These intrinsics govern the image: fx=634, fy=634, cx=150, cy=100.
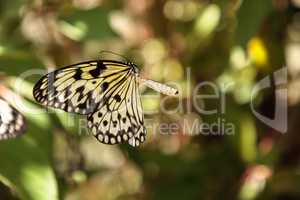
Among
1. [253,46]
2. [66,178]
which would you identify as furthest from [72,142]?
[253,46]

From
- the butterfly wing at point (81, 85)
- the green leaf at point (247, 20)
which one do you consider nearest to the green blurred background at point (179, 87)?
the green leaf at point (247, 20)

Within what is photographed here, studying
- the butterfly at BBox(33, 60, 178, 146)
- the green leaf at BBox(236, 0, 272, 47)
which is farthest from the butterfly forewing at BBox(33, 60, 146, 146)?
the green leaf at BBox(236, 0, 272, 47)

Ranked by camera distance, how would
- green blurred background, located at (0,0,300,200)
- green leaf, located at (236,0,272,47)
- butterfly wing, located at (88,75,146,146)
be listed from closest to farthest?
1. butterfly wing, located at (88,75,146,146)
2. green leaf, located at (236,0,272,47)
3. green blurred background, located at (0,0,300,200)

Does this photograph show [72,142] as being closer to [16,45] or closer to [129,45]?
[16,45]

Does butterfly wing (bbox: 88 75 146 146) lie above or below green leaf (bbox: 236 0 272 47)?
below

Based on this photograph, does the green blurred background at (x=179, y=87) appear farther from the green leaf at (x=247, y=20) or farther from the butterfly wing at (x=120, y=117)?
the butterfly wing at (x=120, y=117)

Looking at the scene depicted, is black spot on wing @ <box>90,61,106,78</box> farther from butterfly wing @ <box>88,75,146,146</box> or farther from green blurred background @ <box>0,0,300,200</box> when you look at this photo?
green blurred background @ <box>0,0,300,200</box>
